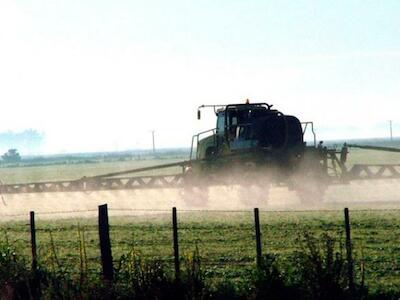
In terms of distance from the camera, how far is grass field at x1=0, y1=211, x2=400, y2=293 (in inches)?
509

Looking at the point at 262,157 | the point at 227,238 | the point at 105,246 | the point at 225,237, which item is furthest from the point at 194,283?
the point at 262,157

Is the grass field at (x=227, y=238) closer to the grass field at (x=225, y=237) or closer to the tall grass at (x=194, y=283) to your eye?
the grass field at (x=225, y=237)

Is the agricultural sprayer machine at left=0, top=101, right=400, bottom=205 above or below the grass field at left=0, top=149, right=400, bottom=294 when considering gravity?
above

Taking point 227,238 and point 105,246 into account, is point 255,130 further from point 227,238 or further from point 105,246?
point 105,246

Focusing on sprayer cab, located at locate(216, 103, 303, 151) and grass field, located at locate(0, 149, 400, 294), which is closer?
grass field, located at locate(0, 149, 400, 294)

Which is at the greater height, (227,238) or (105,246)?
(105,246)

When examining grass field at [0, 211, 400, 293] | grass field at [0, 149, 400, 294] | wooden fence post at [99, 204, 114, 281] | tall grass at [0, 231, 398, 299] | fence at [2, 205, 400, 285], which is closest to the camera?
tall grass at [0, 231, 398, 299]

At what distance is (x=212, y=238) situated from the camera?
54.6 ft

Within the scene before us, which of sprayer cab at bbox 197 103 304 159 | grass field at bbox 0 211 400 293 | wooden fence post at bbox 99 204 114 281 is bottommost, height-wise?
grass field at bbox 0 211 400 293

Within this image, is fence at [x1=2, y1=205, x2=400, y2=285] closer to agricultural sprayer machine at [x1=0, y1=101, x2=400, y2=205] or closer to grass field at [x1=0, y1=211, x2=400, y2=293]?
grass field at [x1=0, y1=211, x2=400, y2=293]

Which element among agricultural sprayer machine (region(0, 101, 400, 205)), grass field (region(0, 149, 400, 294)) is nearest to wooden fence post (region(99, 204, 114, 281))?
grass field (region(0, 149, 400, 294))

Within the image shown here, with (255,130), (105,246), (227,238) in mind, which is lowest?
(227,238)

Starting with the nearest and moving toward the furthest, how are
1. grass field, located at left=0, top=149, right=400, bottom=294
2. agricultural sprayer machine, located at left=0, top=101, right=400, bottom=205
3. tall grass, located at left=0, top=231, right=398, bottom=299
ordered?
tall grass, located at left=0, top=231, right=398, bottom=299, grass field, located at left=0, top=149, right=400, bottom=294, agricultural sprayer machine, located at left=0, top=101, right=400, bottom=205

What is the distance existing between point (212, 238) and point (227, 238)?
0.36m
